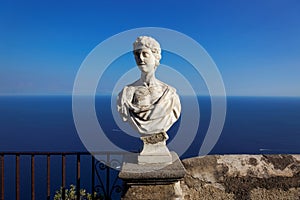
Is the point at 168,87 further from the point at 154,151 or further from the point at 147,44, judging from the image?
the point at 154,151

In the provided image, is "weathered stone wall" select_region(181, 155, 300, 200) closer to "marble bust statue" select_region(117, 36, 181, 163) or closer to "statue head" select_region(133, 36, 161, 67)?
"marble bust statue" select_region(117, 36, 181, 163)

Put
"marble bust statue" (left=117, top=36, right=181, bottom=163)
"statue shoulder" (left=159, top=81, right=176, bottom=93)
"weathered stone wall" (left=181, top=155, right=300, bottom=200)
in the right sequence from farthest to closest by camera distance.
Answer: "weathered stone wall" (left=181, top=155, right=300, bottom=200) < "statue shoulder" (left=159, top=81, right=176, bottom=93) < "marble bust statue" (left=117, top=36, right=181, bottom=163)

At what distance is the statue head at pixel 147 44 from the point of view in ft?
9.20

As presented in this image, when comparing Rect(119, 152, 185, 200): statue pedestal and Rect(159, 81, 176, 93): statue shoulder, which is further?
Rect(159, 81, 176, 93): statue shoulder

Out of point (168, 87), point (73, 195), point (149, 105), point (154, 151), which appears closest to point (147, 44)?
point (168, 87)

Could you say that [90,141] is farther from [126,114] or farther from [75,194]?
[75,194]

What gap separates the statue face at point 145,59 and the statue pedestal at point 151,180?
40.4 inches

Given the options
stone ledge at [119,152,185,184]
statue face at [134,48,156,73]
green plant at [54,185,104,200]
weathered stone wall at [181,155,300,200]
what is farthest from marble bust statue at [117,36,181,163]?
green plant at [54,185,104,200]

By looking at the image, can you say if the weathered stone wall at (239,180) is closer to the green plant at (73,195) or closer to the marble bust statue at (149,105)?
the marble bust statue at (149,105)

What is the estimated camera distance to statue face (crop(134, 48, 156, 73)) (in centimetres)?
282

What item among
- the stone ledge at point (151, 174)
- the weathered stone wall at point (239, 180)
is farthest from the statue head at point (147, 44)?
the weathered stone wall at point (239, 180)

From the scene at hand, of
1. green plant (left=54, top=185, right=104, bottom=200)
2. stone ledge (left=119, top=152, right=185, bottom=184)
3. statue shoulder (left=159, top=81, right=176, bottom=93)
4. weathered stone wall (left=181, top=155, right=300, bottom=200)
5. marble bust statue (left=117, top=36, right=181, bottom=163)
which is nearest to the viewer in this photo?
stone ledge (left=119, top=152, right=185, bottom=184)

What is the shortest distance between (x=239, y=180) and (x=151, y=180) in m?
1.40

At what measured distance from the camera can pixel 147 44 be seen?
2.80 meters
